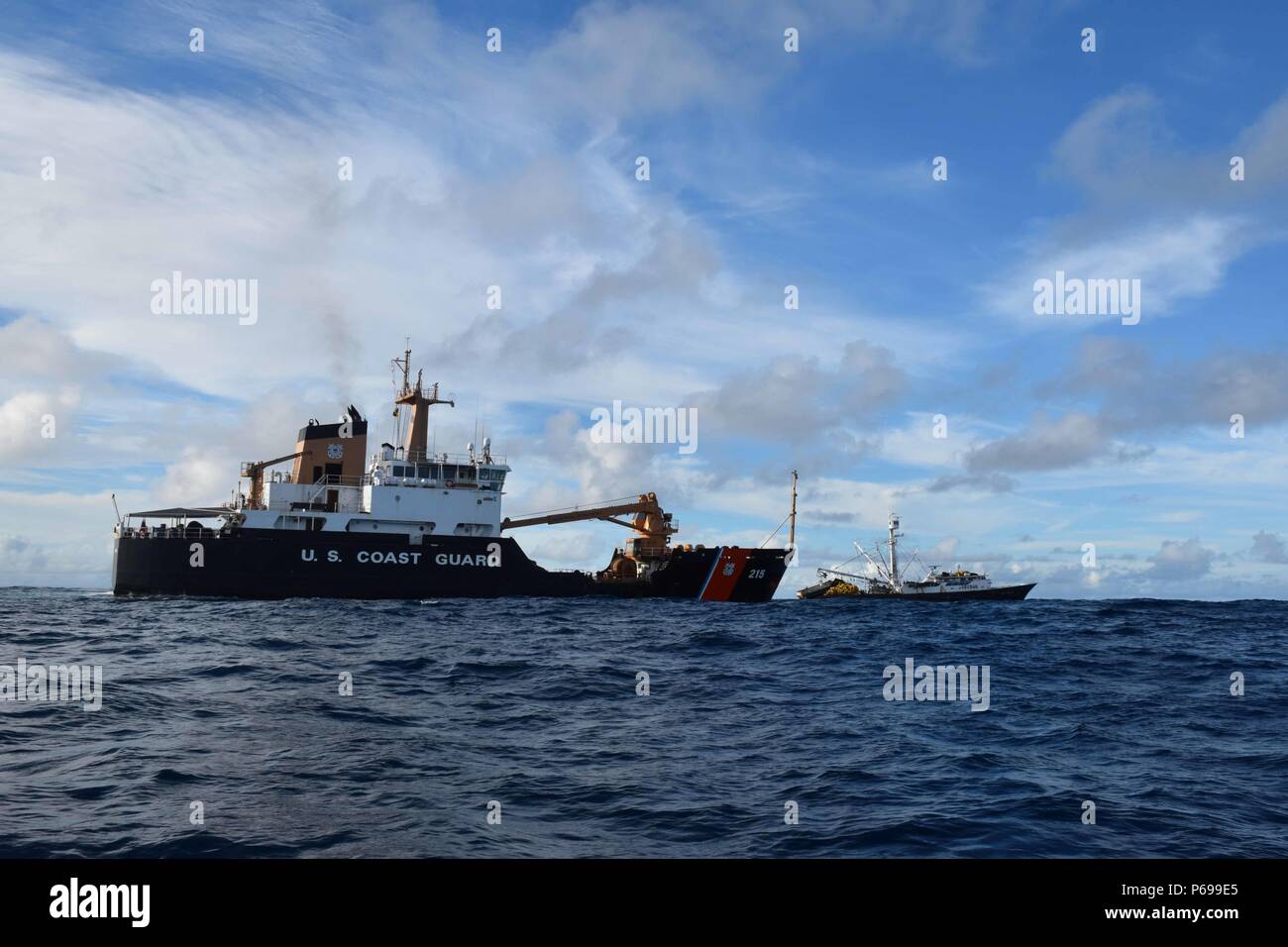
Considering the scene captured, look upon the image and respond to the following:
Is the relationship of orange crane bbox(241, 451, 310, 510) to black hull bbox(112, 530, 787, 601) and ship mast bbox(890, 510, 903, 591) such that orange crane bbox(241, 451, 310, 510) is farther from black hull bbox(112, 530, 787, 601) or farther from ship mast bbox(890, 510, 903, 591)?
ship mast bbox(890, 510, 903, 591)

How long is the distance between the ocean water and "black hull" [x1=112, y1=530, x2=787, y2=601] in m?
23.0

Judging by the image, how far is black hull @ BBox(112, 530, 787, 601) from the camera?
157 feet

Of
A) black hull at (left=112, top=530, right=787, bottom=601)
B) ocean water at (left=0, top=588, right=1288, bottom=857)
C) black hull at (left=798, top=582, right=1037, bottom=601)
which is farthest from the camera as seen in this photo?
black hull at (left=798, top=582, right=1037, bottom=601)

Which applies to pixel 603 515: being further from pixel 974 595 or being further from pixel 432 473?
pixel 974 595

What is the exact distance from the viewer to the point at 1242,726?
14.6m

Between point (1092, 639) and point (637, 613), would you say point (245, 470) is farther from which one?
point (1092, 639)

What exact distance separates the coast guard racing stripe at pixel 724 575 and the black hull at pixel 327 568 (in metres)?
8.09

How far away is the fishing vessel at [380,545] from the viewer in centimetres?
4816

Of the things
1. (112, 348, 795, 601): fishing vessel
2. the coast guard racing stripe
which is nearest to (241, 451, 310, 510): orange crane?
(112, 348, 795, 601): fishing vessel

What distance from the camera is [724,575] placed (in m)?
54.6

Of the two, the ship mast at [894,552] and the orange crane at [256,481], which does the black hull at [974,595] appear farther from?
the orange crane at [256,481]

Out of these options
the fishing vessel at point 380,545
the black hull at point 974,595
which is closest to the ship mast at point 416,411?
the fishing vessel at point 380,545
